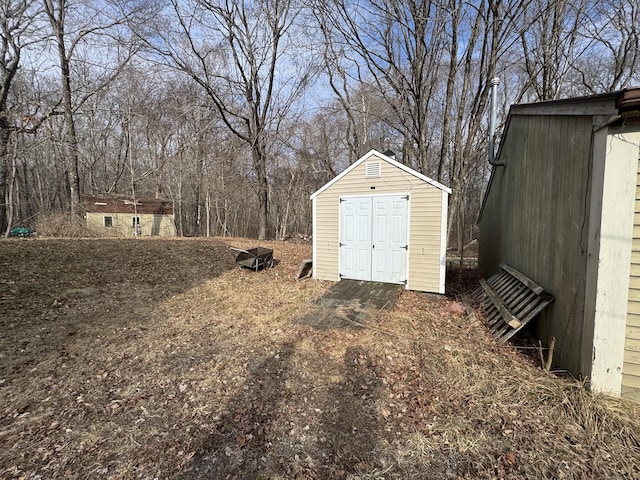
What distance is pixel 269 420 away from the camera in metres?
2.76

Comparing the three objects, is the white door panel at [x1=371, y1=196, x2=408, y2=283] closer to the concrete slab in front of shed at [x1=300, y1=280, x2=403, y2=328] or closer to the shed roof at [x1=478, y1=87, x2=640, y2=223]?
the concrete slab in front of shed at [x1=300, y1=280, x2=403, y2=328]

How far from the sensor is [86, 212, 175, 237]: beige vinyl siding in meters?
19.4

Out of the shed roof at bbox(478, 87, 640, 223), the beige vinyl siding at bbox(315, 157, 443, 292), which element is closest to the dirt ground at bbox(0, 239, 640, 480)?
the beige vinyl siding at bbox(315, 157, 443, 292)

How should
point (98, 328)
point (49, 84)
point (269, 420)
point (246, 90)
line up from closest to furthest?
point (269, 420) → point (98, 328) → point (49, 84) → point (246, 90)

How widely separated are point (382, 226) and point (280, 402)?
496 centimetres

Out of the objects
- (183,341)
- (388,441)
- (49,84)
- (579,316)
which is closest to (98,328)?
(183,341)

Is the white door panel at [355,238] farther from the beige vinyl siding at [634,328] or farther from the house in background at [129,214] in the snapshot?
the house in background at [129,214]

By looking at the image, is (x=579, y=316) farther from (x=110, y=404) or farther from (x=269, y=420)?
(x=110, y=404)

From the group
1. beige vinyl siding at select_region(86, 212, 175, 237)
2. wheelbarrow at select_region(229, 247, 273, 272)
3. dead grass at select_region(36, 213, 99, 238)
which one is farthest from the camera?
beige vinyl siding at select_region(86, 212, 175, 237)

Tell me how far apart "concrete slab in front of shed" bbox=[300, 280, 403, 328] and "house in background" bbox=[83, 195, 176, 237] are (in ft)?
55.6

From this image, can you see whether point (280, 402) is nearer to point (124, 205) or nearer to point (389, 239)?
point (389, 239)

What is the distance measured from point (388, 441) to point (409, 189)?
17.5ft

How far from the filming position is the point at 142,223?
21.8 metres

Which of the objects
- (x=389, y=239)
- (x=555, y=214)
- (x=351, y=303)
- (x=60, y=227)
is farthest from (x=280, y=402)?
(x=60, y=227)
